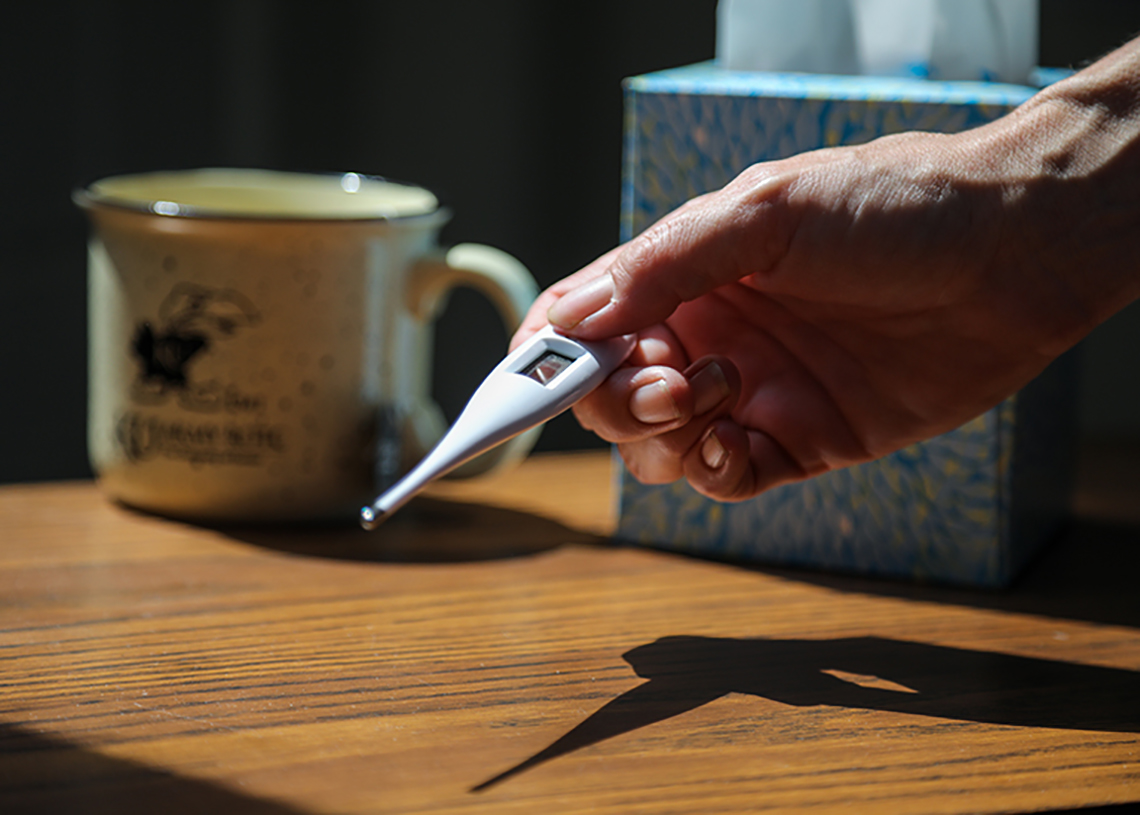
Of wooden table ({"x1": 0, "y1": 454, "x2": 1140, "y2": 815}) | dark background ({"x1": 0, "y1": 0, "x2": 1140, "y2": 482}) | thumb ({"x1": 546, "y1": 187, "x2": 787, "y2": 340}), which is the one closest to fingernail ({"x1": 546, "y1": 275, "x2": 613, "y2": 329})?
thumb ({"x1": 546, "y1": 187, "x2": 787, "y2": 340})

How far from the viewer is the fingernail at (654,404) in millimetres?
498

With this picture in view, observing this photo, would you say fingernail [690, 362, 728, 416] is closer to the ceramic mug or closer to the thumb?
the thumb

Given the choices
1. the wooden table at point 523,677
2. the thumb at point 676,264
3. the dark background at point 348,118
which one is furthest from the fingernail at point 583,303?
the dark background at point 348,118

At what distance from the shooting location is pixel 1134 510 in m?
0.77

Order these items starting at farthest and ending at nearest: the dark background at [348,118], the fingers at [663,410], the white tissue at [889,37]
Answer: the dark background at [348,118] < the white tissue at [889,37] < the fingers at [663,410]

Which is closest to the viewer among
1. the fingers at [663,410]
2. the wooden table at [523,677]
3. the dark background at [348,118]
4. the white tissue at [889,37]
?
the wooden table at [523,677]

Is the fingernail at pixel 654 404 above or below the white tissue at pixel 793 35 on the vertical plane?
below

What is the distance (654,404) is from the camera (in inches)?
19.6

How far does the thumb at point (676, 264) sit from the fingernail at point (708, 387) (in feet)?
0.11

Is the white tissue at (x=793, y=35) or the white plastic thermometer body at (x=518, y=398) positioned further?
A: the white tissue at (x=793, y=35)

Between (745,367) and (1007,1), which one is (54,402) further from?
(1007,1)

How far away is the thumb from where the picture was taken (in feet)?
1.59

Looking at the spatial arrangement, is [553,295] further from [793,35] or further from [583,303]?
[793,35]

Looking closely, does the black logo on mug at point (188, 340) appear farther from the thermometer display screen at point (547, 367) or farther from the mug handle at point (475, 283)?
the thermometer display screen at point (547, 367)
